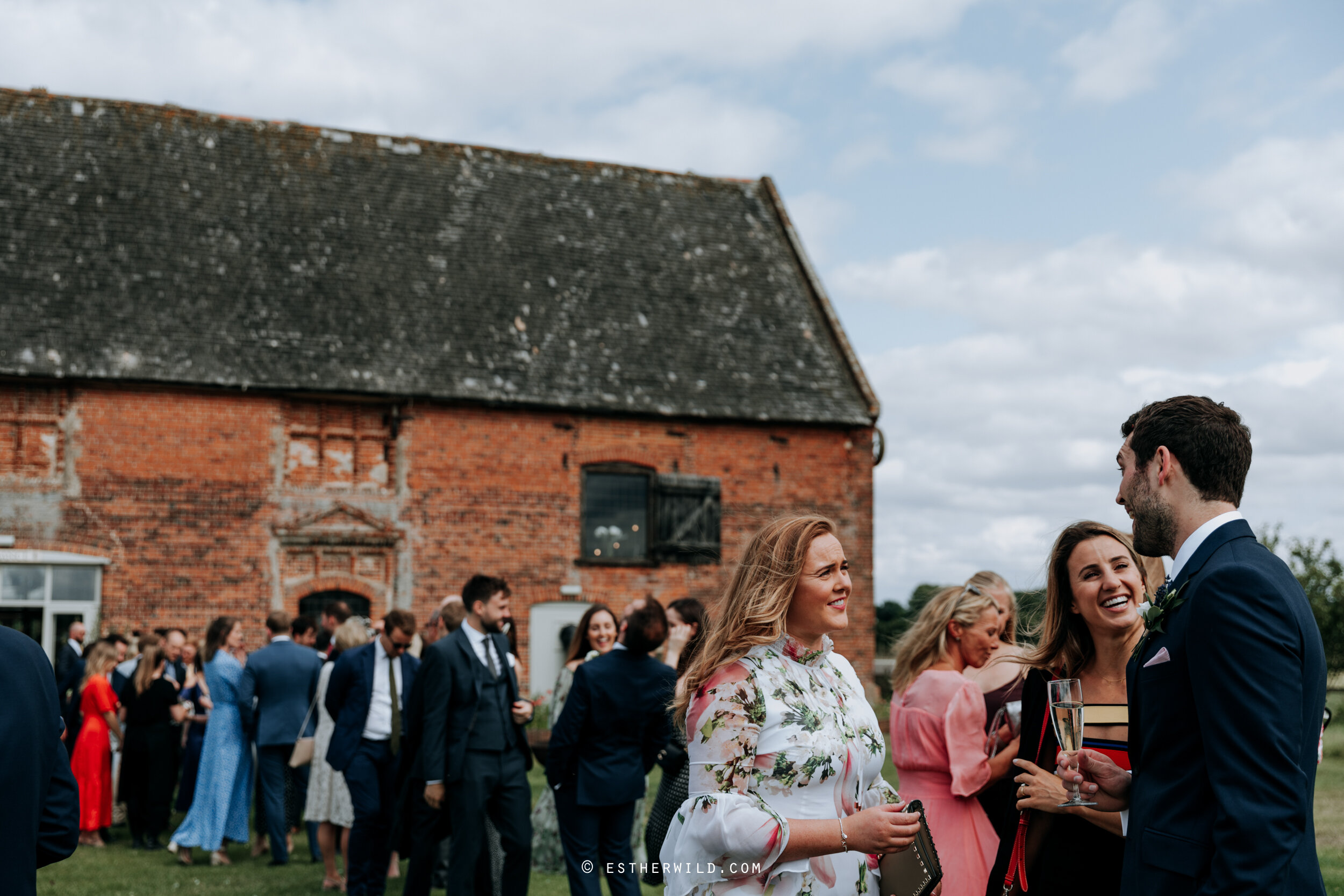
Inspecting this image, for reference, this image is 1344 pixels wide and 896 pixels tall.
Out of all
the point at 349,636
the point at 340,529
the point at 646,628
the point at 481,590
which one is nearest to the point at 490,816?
the point at 481,590

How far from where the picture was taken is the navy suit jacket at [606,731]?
6.72 m

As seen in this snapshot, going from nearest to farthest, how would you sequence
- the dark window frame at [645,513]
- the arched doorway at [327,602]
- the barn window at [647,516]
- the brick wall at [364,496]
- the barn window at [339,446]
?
the brick wall at [364,496]
the arched doorway at [327,602]
the barn window at [339,446]
the dark window frame at [645,513]
the barn window at [647,516]

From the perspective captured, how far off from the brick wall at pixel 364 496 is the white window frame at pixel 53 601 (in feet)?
0.51

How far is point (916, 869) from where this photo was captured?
322 centimetres

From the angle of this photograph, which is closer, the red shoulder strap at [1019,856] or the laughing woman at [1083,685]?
the laughing woman at [1083,685]

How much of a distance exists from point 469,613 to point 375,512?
13271 millimetres

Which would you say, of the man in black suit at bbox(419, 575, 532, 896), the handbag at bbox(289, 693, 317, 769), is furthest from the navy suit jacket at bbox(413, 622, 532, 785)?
the handbag at bbox(289, 693, 317, 769)

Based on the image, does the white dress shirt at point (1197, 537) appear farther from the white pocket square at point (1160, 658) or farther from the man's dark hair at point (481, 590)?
the man's dark hair at point (481, 590)

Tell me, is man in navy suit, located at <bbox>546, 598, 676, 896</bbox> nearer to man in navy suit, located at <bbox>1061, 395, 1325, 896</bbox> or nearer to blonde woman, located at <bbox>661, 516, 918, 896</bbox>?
blonde woman, located at <bbox>661, 516, 918, 896</bbox>

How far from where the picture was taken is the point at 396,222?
73.5 ft

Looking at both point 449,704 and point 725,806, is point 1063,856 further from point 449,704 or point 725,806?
point 449,704

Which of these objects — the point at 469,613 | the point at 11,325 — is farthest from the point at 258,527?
the point at 469,613

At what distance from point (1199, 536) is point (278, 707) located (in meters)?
9.41

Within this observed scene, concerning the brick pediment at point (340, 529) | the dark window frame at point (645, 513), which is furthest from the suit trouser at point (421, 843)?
the dark window frame at point (645, 513)
